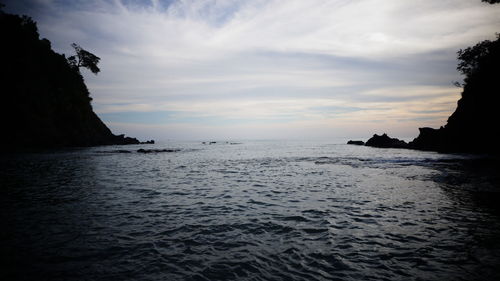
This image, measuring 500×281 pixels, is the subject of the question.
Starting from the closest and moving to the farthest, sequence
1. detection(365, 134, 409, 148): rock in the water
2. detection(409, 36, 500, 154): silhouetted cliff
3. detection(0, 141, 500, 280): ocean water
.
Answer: detection(0, 141, 500, 280): ocean water, detection(409, 36, 500, 154): silhouetted cliff, detection(365, 134, 409, 148): rock in the water

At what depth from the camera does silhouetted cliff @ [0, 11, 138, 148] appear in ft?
166

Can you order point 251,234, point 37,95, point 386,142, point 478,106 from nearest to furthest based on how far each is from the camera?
point 251,234
point 478,106
point 37,95
point 386,142

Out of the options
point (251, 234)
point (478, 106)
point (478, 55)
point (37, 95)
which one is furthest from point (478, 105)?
point (37, 95)

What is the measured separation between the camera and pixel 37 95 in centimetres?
5778

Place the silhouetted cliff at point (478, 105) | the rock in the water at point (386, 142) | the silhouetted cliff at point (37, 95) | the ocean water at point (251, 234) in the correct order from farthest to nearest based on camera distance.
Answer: the rock in the water at point (386, 142)
the silhouetted cliff at point (37, 95)
the silhouetted cliff at point (478, 105)
the ocean water at point (251, 234)

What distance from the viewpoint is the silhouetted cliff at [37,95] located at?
1992 inches

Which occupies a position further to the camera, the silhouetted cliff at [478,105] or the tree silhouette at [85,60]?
the tree silhouette at [85,60]

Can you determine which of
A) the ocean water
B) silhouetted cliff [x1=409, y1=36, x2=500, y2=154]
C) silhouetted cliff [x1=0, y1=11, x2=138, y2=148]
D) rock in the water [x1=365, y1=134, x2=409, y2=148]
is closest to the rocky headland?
silhouetted cliff [x1=409, y1=36, x2=500, y2=154]

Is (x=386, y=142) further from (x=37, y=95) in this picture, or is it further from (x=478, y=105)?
(x=37, y=95)

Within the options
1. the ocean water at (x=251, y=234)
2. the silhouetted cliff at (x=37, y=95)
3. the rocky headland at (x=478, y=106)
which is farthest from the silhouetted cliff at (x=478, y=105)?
the silhouetted cliff at (x=37, y=95)

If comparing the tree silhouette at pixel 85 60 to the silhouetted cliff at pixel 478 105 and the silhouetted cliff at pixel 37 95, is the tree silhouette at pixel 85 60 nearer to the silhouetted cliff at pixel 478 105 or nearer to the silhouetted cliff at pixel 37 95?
the silhouetted cliff at pixel 37 95

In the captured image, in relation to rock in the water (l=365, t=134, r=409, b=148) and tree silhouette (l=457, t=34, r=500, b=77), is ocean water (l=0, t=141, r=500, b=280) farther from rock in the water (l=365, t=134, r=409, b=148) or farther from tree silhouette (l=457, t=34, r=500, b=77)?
rock in the water (l=365, t=134, r=409, b=148)

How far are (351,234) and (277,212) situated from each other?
3502 millimetres

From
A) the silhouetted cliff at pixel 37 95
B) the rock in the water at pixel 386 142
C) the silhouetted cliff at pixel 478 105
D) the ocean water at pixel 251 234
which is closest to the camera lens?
the ocean water at pixel 251 234
